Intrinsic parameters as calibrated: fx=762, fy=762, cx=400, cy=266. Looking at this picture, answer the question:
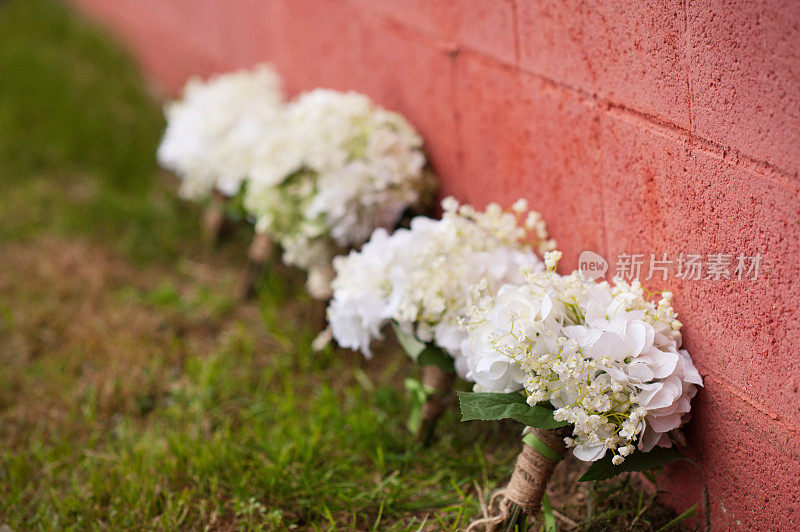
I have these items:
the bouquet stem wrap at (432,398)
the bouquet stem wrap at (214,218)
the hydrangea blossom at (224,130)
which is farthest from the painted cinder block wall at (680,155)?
the bouquet stem wrap at (214,218)

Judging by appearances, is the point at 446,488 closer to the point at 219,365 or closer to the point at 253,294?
the point at 219,365

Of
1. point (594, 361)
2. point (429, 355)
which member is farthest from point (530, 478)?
point (429, 355)

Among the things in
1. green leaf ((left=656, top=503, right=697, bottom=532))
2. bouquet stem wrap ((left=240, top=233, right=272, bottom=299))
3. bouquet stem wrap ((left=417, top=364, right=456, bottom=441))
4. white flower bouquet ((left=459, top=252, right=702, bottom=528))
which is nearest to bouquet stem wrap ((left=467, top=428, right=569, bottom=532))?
white flower bouquet ((left=459, top=252, right=702, bottom=528))

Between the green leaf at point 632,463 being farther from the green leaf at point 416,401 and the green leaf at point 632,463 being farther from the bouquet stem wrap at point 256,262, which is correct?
the bouquet stem wrap at point 256,262

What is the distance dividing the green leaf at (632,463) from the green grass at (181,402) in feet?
0.66

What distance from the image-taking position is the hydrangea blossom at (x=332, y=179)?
223 cm

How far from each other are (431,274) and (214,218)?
64.3 inches

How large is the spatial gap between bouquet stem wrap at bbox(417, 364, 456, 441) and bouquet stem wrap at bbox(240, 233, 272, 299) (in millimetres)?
988

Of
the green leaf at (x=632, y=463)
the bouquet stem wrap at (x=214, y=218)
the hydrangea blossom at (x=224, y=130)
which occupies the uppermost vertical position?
the hydrangea blossom at (x=224, y=130)

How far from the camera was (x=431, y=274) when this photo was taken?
A: 1774mm

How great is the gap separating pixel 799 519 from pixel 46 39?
5.71 m

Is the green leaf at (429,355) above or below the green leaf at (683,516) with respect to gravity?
above

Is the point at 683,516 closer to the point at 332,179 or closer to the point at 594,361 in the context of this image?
the point at 594,361

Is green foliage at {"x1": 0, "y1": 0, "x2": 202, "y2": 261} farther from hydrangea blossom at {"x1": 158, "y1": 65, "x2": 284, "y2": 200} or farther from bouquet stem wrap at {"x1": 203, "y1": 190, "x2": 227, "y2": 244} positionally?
hydrangea blossom at {"x1": 158, "y1": 65, "x2": 284, "y2": 200}
